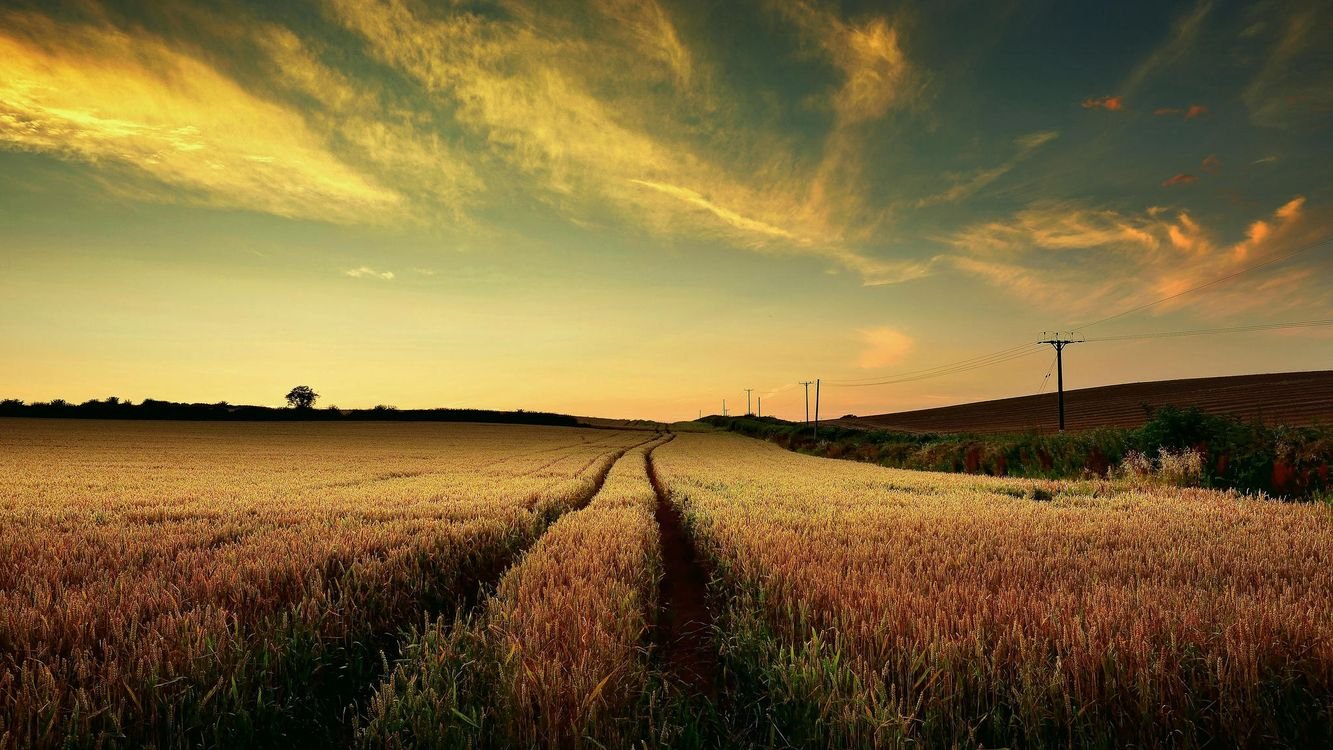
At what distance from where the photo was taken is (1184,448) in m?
18.4

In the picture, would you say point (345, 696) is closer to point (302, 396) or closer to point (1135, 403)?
point (1135, 403)

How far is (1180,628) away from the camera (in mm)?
3793

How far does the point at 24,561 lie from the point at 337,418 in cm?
10654

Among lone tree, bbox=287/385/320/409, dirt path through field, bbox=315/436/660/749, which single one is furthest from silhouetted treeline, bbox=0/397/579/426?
dirt path through field, bbox=315/436/660/749

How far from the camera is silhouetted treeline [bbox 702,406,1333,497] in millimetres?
14875

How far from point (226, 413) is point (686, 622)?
360 ft

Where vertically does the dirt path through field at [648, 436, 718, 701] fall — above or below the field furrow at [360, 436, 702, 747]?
below

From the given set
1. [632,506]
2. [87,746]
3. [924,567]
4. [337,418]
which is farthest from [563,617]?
[337,418]

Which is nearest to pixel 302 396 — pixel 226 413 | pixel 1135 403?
pixel 226 413

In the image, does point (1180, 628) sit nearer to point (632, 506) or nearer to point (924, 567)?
point (924, 567)

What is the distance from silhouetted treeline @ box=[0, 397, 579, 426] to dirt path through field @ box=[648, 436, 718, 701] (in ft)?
330

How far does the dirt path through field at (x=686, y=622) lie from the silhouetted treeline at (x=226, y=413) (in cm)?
10066

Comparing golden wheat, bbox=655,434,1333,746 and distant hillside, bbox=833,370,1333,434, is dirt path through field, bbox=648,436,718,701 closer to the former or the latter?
golden wheat, bbox=655,434,1333,746

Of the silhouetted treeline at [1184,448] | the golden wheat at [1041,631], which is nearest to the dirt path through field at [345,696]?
the golden wheat at [1041,631]
